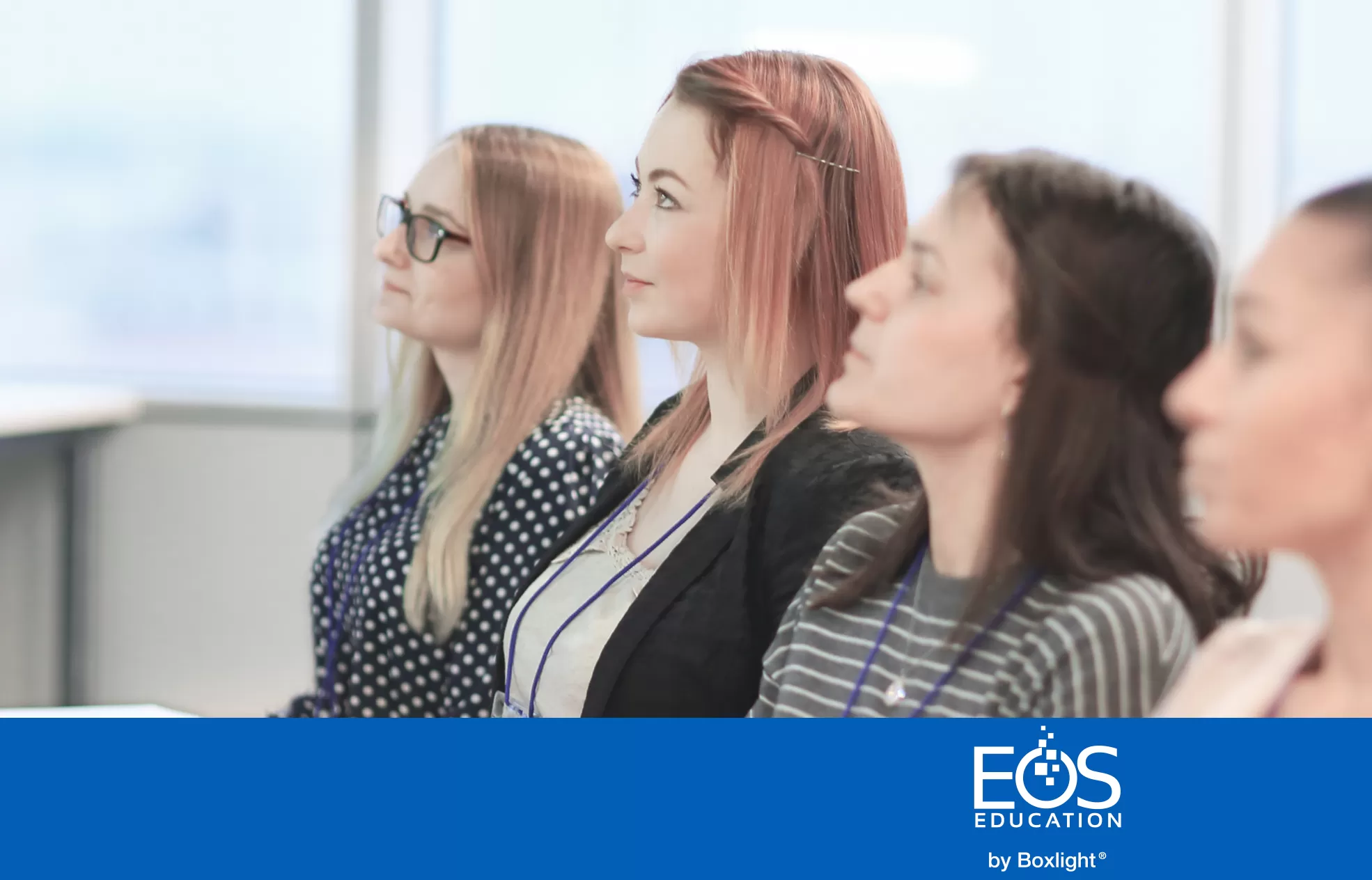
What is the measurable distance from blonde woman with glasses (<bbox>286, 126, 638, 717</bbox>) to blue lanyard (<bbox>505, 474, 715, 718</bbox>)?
190mm

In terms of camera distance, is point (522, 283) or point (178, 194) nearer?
point (522, 283)

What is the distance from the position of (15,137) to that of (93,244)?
0.26 meters

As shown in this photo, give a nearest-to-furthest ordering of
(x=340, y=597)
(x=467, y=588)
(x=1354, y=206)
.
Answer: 1. (x=1354, y=206)
2. (x=467, y=588)
3. (x=340, y=597)

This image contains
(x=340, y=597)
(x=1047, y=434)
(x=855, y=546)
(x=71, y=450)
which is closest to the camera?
(x=1047, y=434)

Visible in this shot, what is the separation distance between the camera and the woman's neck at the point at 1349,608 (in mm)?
580

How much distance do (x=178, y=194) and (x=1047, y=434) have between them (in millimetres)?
2359

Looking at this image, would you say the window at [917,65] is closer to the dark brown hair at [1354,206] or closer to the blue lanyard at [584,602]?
the blue lanyard at [584,602]

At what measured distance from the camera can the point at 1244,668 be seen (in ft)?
2.02

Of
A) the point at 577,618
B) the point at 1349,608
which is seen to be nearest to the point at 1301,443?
the point at 1349,608

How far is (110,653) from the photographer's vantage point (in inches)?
104

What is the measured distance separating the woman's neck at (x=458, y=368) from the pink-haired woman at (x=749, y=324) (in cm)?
45

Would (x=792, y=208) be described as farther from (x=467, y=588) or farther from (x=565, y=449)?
(x=467, y=588)
